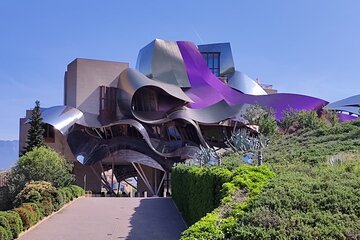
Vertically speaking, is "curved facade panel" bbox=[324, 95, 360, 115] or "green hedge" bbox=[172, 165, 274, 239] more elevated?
"curved facade panel" bbox=[324, 95, 360, 115]

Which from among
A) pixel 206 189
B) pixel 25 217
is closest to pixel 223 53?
pixel 25 217

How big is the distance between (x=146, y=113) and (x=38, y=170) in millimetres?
23473

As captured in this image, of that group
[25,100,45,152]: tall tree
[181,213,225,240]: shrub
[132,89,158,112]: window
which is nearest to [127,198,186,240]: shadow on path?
[181,213,225,240]: shrub

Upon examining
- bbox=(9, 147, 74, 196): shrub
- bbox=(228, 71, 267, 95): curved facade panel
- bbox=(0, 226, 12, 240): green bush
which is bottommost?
bbox=(0, 226, 12, 240): green bush

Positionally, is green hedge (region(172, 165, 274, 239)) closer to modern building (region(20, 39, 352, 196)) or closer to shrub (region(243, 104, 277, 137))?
shrub (region(243, 104, 277, 137))

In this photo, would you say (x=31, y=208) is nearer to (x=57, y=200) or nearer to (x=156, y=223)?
(x=156, y=223)

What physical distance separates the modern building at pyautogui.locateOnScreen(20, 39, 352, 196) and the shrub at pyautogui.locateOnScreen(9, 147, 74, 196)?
49.3ft

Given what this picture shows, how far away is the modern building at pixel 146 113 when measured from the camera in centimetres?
4622

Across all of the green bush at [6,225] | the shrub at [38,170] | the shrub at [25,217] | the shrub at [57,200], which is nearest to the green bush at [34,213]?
the shrub at [25,217]

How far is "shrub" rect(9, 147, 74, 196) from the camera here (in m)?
27.9

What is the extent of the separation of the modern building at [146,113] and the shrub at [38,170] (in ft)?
49.3

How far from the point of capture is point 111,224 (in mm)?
15047

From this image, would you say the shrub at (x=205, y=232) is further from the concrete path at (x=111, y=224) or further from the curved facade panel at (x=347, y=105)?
the curved facade panel at (x=347, y=105)

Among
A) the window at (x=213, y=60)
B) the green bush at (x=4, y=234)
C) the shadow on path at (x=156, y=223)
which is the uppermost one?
the window at (x=213, y=60)
